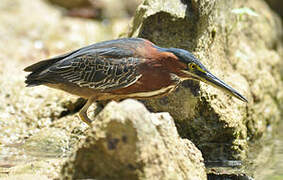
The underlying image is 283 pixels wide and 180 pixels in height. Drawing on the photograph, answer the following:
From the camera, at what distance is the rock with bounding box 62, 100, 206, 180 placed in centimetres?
331

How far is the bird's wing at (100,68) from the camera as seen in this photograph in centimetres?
480

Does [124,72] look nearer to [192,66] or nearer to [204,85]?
[192,66]

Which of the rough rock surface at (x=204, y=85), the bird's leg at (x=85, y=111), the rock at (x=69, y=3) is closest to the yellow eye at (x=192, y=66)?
the rough rock surface at (x=204, y=85)

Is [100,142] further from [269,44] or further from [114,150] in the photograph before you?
[269,44]

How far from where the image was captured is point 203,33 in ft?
18.3

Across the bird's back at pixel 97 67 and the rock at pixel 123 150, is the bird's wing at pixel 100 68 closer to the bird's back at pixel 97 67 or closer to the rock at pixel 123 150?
the bird's back at pixel 97 67

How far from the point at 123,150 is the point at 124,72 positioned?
1608 millimetres

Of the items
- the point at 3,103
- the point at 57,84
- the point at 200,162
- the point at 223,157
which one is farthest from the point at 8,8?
the point at 200,162

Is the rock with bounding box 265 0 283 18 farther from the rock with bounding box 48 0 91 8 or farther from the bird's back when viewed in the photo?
the bird's back

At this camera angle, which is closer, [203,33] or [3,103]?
[203,33]

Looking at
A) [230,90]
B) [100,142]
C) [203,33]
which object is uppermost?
[203,33]

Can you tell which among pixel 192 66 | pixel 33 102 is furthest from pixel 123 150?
pixel 33 102

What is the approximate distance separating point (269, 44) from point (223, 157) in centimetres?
389

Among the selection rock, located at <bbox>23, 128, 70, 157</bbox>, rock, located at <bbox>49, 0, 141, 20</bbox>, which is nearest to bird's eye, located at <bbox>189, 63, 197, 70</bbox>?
rock, located at <bbox>23, 128, 70, 157</bbox>
